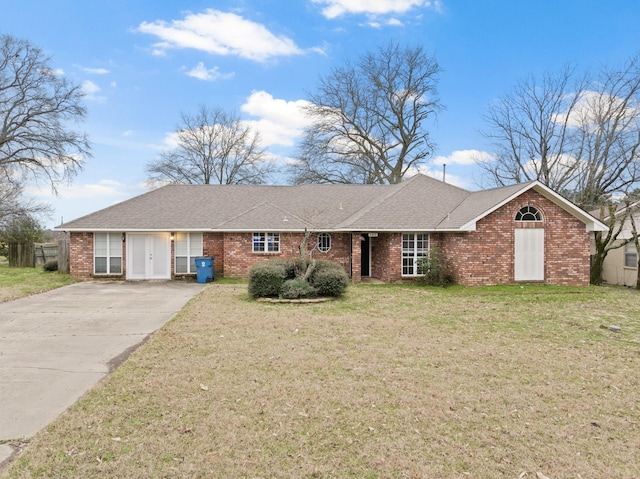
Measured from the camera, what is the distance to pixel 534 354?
7.11 metres

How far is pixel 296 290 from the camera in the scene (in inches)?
Result: 479

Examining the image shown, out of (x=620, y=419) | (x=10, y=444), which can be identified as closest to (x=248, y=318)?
(x=10, y=444)

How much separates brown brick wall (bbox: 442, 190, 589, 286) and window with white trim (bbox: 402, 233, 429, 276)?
1027 millimetres

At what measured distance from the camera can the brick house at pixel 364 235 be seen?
16016 mm

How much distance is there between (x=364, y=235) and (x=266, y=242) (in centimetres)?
481

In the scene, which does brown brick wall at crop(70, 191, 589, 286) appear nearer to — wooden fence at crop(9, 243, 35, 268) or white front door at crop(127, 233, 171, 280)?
white front door at crop(127, 233, 171, 280)

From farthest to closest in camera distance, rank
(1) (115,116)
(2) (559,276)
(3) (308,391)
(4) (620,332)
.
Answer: (1) (115,116)
(2) (559,276)
(4) (620,332)
(3) (308,391)

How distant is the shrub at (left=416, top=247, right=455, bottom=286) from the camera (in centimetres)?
1611

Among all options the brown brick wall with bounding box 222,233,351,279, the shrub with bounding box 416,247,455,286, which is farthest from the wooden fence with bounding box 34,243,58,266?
the shrub with bounding box 416,247,455,286

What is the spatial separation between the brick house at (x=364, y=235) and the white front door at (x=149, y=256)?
43 mm

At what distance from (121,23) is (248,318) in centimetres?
1194

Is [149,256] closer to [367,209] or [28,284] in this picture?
[28,284]

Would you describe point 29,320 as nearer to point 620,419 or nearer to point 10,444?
point 10,444

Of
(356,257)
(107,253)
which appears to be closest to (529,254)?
(356,257)
